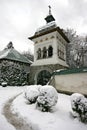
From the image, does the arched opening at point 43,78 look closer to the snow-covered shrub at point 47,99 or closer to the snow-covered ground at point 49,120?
the snow-covered shrub at point 47,99

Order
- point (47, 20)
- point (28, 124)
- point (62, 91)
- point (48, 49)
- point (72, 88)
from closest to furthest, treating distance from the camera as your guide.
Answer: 1. point (28, 124)
2. point (72, 88)
3. point (62, 91)
4. point (48, 49)
5. point (47, 20)

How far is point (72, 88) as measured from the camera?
10766mm

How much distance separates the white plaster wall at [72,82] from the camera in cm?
991

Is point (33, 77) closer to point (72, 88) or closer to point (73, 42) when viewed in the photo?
point (72, 88)

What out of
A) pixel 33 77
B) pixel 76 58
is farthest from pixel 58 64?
pixel 76 58

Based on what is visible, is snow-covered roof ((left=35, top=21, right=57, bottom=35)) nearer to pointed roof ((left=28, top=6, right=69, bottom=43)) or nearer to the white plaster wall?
pointed roof ((left=28, top=6, right=69, bottom=43))

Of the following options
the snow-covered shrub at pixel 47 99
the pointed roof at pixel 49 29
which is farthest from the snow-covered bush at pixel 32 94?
the pointed roof at pixel 49 29

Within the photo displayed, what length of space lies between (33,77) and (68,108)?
36.5 ft

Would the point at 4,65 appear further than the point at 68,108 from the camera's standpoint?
Yes

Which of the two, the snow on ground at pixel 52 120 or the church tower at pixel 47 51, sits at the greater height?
the church tower at pixel 47 51

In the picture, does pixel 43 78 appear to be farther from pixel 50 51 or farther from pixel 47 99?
pixel 47 99

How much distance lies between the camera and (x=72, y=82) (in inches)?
427

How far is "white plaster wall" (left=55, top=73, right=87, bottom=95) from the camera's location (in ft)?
32.5

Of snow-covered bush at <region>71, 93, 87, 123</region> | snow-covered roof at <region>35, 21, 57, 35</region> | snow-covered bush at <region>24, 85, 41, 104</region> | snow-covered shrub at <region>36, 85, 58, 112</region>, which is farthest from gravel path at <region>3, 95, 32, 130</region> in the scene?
snow-covered roof at <region>35, 21, 57, 35</region>
